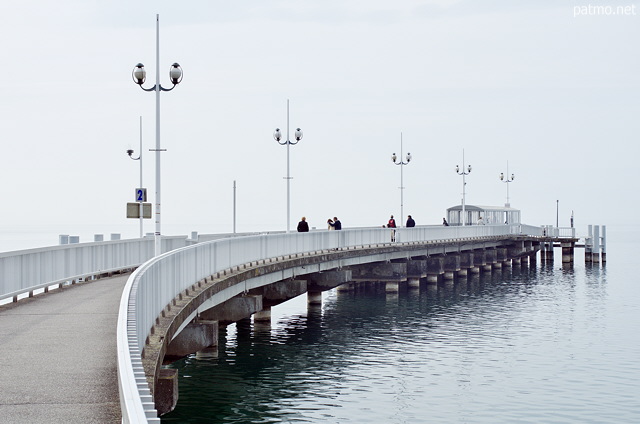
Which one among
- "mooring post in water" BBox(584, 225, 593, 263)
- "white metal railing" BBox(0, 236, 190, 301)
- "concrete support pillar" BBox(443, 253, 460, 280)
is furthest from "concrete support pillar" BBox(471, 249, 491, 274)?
"white metal railing" BBox(0, 236, 190, 301)

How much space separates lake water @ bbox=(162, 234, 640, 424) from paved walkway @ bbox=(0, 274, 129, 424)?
397cm

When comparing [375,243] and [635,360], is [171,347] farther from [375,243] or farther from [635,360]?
[375,243]

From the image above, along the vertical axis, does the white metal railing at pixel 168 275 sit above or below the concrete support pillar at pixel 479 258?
above

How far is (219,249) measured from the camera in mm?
26000

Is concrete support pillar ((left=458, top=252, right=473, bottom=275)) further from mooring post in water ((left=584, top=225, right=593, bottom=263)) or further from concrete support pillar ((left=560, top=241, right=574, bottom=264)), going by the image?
mooring post in water ((left=584, top=225, right=593, bottom=263))

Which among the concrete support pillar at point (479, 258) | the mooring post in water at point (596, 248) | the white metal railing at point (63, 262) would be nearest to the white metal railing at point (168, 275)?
the white metal railing at point (63, 262)

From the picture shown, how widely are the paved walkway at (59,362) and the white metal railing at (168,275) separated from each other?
57cm

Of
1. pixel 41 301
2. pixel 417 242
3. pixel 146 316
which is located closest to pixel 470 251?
pixel 417 242

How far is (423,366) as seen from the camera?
2770 cm

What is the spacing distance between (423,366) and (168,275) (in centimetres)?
1147

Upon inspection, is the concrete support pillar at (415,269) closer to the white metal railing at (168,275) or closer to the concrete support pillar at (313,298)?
the white metal railing at (168,275)

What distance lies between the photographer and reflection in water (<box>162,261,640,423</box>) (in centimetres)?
2156

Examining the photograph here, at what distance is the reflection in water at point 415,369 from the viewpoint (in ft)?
70.7

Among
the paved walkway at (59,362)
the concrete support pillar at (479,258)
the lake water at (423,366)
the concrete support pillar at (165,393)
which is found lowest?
the lake water at (423,366)
